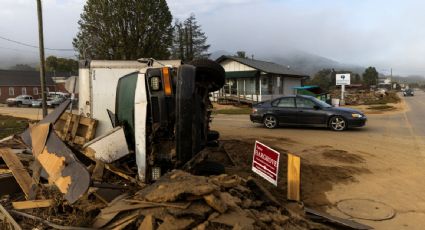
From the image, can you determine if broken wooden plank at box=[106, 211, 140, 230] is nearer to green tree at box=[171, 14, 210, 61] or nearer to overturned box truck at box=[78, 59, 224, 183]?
overturned box truck at box=[78, 59, 224, 183]

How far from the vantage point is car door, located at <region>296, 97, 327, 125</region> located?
15.9 metres

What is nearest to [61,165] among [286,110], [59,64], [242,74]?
[286,110]

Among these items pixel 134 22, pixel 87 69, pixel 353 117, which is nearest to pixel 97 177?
pixel 87 69

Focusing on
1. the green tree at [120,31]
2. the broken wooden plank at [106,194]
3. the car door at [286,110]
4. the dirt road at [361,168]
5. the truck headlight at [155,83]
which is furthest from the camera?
the green tree at [120,31]

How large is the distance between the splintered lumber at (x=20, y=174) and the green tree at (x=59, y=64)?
9454 centimetres

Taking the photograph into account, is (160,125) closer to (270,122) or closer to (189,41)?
(270,122)

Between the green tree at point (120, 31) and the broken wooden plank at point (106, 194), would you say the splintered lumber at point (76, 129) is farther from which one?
the green tree at point (120, 31)

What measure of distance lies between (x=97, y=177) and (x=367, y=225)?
12.6 ft

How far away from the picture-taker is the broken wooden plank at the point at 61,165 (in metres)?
4.66

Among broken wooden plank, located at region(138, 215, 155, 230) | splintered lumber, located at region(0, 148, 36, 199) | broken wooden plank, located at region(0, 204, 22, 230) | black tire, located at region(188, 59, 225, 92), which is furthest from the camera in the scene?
black tire, located at region(188, 59, 225, 92)

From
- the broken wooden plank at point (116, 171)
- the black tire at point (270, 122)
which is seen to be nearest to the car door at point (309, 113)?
the black tire at point (270, 122)

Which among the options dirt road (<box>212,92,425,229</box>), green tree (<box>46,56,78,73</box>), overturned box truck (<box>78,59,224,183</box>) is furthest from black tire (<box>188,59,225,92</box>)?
green tree (<box>46,56,78,73</box>)

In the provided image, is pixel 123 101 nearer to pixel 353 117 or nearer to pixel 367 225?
pixel 367 225

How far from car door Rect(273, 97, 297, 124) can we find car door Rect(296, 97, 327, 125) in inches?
8.2
